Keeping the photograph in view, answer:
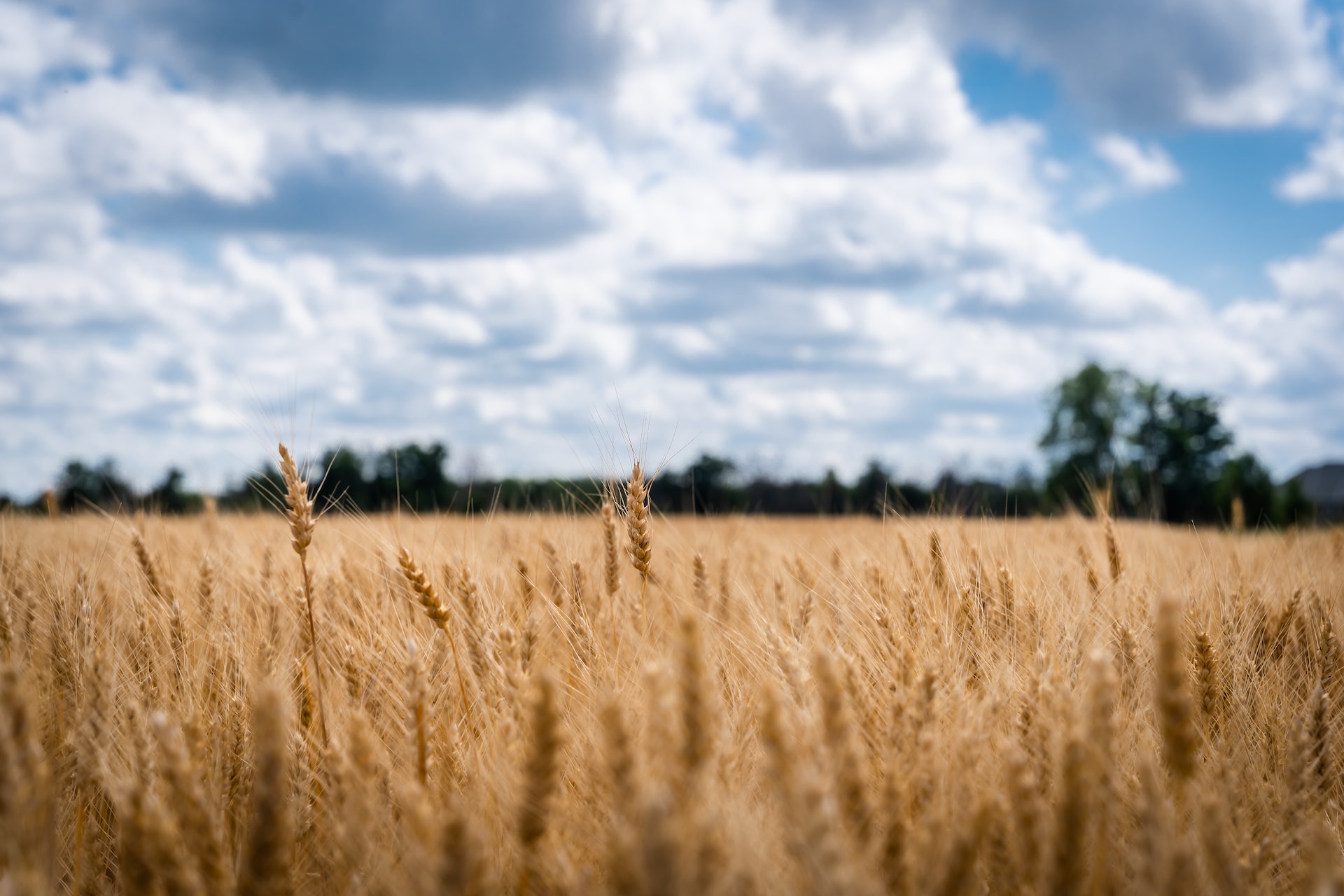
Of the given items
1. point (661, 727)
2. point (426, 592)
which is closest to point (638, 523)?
point (426, 592)

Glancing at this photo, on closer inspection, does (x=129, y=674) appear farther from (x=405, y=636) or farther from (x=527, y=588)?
(x=527, y=588)

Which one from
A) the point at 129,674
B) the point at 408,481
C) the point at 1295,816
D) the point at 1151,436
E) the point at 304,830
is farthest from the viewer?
the point at 1151,436

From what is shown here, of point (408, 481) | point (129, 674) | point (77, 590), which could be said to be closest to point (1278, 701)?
point (129, 674)

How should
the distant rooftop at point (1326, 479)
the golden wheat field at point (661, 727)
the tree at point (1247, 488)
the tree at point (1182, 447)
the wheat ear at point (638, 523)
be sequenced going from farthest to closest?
the distant rooftop at point (1326, 479) → the tree at point (1182, 447) → the tree at point (1247, 488) → the wheat ear at point (638, 523) → the golden wheat field at point (661, 727)

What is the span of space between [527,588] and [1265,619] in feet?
10.8

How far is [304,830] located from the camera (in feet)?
6.83

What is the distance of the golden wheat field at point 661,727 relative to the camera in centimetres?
132

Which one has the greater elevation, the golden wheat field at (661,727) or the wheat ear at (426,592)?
the wheat ear at (426,592)

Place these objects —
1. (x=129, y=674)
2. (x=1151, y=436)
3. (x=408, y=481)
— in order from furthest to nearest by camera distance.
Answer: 1. (x=1151, y=436)
2. (x=408, y=481)
3. (x=129, y=674)

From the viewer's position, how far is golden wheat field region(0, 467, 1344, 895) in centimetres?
132

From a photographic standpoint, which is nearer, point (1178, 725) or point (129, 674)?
point (1178, 725)

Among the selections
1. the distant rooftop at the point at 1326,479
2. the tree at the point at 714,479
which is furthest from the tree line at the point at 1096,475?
the distant rooftop at the point at 1326,479

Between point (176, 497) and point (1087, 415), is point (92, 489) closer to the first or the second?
point (176, 497)

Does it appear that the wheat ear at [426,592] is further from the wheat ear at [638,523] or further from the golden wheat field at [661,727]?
the wheat ear at [638,523]
